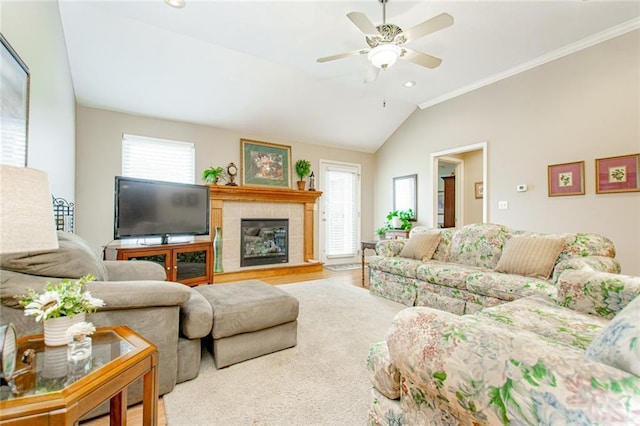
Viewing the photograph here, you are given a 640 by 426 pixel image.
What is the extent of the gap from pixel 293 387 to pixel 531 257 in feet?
Answer: 7.72

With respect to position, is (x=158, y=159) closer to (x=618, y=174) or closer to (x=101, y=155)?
(x=101, y=155)

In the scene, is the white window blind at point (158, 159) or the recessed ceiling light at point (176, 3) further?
the white window blind at point (158, 159)

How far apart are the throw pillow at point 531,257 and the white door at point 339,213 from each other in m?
3.56

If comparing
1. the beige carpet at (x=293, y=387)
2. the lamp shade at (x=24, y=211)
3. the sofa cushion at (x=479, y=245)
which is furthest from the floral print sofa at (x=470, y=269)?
the lamp shade at (x=24, y=211)

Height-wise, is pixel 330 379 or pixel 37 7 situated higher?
pixel 37 7

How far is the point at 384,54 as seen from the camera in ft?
8.20

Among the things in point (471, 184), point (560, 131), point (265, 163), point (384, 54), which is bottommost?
point (471, 184)

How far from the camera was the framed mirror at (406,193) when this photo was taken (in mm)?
5579

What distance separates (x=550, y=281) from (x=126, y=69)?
4971 mm

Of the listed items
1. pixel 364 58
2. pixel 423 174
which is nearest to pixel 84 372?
pixel 364 58

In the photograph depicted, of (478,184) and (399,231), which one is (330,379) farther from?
(478,184)

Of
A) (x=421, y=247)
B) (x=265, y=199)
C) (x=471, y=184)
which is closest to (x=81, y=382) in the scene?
(x=421, y=247)

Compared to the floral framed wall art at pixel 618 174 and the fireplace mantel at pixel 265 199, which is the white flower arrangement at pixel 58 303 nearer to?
the fireplace mantel at pixel 265 199

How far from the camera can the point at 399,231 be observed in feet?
17.7
